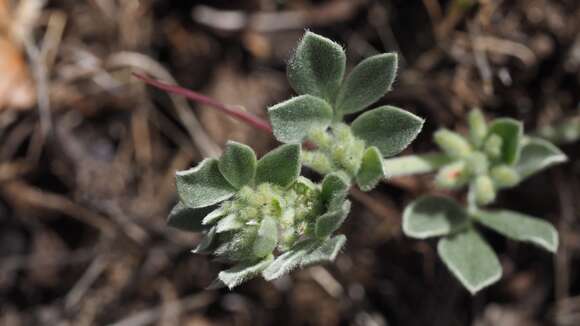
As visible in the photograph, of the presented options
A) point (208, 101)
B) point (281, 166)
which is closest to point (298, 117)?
point (281, 166)

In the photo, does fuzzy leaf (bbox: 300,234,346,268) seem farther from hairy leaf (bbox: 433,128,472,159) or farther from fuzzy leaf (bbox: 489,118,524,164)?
fuzzy leaf (bbox: 489,118,524,164)

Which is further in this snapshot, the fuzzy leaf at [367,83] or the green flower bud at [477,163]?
the green flower bud at [477,163]

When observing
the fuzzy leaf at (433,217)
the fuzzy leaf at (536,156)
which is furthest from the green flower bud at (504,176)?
the fuzzy leaf at (433,217)

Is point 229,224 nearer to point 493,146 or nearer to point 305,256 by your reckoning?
point 305,256

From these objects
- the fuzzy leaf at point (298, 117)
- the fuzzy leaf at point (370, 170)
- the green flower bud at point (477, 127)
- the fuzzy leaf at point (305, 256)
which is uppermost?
the fuzzy leaf at point (298, 117)

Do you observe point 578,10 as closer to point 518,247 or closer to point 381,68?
point 518,247

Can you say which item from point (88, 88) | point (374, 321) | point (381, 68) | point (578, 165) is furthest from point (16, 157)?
point (578, 165)

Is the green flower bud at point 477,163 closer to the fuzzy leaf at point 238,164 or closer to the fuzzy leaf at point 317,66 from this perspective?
the fuzzy leaf at point 317,66
